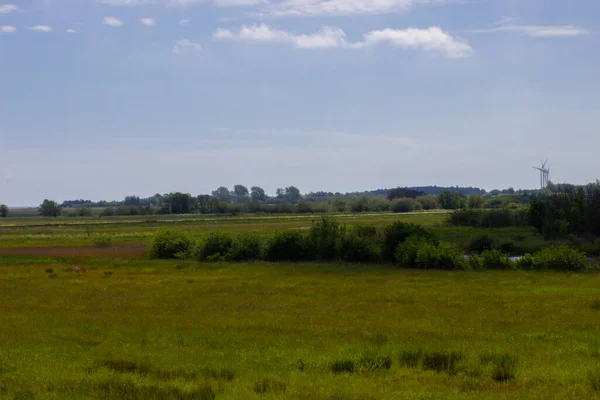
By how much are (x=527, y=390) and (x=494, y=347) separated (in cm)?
494

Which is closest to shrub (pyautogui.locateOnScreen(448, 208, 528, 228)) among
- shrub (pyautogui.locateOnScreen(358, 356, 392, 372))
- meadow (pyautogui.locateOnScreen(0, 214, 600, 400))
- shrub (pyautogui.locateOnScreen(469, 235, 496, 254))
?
shrub (pyautogui.locateOnScreen(469, 235, 496, 254))

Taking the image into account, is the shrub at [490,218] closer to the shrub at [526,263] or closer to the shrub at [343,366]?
the shrub at [526,263]

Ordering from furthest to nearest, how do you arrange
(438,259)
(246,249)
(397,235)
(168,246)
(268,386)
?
1. (168,246)
2. (246,249)
3. (397,235)
4. (438,259)
5. (268,386)

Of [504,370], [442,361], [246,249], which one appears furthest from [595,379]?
[246,249]

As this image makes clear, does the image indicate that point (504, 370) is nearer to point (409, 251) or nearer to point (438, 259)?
point (438, 259)

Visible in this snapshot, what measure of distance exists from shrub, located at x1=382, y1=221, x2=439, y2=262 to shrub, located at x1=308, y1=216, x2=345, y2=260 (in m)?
5.02

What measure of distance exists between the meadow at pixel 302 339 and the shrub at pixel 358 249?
1715 cm

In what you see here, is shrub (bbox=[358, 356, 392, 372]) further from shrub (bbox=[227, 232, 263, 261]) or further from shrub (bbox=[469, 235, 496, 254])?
shrub (bbox=[469, 235, 496, 254])

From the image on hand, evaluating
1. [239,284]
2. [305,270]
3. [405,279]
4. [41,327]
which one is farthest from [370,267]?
[41,327]

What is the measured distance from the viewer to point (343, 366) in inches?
635

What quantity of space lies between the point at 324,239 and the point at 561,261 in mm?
22668

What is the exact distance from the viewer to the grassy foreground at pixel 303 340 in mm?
13969

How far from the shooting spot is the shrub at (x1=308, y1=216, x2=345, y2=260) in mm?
61375

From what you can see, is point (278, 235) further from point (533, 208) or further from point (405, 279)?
point (533, 208)
